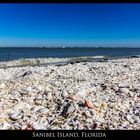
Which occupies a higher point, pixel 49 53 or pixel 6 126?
pixel 6 126

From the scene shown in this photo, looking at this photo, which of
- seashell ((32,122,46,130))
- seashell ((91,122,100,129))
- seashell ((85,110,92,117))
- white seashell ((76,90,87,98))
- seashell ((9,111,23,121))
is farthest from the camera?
white seashell ((76,90,87,98))

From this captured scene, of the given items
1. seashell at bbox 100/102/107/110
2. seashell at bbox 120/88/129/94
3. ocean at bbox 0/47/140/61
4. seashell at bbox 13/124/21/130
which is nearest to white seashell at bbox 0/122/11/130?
seashell at bbox 13/124/21/130

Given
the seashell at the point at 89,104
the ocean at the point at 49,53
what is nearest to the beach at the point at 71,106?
the seashell at the point at 89,104

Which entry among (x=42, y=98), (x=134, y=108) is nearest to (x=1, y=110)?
(x=42, y=98)

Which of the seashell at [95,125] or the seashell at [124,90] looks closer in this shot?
the seashell at [95,125]

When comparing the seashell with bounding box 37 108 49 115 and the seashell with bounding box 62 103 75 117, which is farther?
the seashell with bounding box 37 108 49 115

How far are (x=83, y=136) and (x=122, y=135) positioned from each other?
60 cm

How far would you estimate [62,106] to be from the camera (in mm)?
7680

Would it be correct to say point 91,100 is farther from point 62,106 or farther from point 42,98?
point 42,98

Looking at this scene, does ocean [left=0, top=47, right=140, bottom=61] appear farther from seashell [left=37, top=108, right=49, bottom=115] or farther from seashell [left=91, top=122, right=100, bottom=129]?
seashell [left=91, top=122, right=100, bottom=129]

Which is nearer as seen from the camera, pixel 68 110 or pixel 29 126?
pixel 29 126

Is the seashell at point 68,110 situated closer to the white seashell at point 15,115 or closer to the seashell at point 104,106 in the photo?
the seashell at point 104,106

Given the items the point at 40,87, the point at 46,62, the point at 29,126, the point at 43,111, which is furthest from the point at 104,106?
the point at 46,62

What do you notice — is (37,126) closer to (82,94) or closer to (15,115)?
(15,115)
